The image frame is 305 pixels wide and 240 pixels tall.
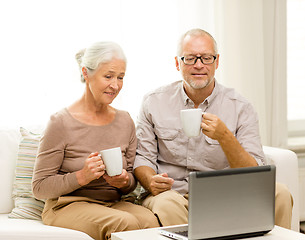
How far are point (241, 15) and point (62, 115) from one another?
5.40 ft

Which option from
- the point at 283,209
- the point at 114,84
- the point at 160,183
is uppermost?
the point at 114,84

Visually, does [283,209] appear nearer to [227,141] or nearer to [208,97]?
[227,141]

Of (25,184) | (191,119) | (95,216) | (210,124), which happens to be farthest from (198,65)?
(25,184)

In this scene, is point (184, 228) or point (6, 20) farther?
point (6, 20)

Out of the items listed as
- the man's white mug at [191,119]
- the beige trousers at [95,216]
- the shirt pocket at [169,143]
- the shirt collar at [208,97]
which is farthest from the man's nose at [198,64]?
the beige trousers at [95,216]

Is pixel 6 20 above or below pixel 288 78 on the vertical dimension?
above

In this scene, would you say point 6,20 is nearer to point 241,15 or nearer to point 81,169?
point 81,169

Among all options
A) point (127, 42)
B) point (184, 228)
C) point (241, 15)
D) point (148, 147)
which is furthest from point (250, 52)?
point (184, 228)

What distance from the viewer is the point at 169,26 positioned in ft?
11.2

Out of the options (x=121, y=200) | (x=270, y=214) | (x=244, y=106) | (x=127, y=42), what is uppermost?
(x=127, y=42)

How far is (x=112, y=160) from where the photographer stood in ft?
6.84

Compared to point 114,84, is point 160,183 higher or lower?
lower

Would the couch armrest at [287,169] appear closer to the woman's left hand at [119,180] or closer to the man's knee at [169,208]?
the man's knee at [169,208]

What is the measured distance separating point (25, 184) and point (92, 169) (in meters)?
0.50
